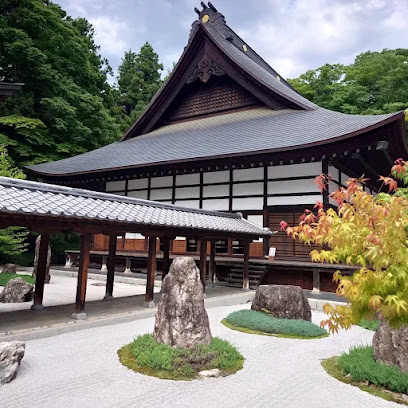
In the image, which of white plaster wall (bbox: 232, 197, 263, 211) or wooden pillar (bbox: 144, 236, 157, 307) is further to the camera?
white plaster wall (bbox: 232, 197, 263, 211)

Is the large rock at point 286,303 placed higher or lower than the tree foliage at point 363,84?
lower

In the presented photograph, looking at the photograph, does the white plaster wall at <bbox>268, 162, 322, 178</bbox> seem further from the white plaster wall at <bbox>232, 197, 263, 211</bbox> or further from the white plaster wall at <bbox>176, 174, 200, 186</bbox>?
the white plaster wall at <bbox>176, 174, 200, 186</bbox>

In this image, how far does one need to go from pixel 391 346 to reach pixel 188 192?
1221 centimetres

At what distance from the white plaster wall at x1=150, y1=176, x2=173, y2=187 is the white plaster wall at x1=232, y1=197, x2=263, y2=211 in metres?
3.71

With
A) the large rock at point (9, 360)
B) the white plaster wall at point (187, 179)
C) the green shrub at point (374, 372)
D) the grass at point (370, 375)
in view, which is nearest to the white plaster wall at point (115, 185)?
the white plaster wall at point (187, 179)

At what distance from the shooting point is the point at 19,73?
847 inches

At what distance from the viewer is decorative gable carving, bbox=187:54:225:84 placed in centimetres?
1827

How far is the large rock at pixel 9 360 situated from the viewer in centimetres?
427

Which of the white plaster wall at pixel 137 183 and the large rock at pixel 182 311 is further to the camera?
the white plaster wall at pixel 137 183

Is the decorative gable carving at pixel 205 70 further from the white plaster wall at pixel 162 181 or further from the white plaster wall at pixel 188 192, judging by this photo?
the white plaster wall at pixel 188 192

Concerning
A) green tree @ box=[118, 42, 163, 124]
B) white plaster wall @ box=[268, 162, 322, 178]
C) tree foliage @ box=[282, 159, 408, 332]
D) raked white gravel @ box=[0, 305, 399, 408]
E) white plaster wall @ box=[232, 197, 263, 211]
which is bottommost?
raked white gravel @ box=[0, 305, 399, 408]

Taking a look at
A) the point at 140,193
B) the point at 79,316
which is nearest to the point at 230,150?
the point at 140,193

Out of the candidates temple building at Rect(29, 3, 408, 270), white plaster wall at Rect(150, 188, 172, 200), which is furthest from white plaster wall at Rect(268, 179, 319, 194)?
white plaster wall at Rect(150, 188, 172, 200)

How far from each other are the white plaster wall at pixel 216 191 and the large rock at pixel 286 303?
7396mm
